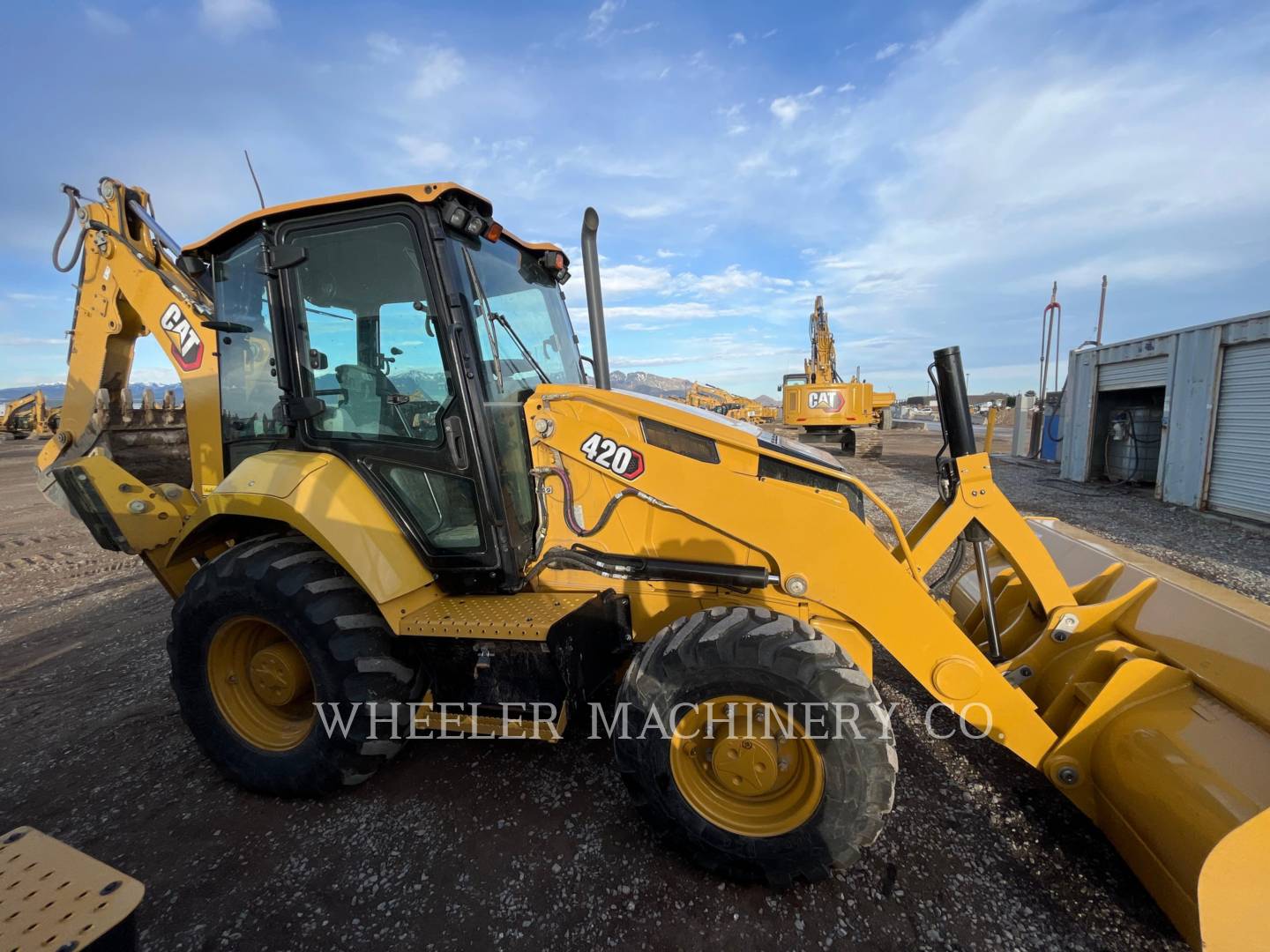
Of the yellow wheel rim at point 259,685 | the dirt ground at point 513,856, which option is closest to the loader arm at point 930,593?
the dirt ground at point 513,856

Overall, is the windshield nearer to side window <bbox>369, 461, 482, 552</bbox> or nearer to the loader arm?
the loader arm

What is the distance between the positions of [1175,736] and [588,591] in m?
2.14

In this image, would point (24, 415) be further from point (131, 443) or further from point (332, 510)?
point (332, 510)

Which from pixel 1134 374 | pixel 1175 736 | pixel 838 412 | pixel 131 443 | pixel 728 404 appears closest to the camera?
pixel 1175 736

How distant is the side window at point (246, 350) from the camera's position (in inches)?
115

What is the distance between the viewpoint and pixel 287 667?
2.86m

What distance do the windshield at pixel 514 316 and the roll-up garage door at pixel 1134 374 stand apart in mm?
10854

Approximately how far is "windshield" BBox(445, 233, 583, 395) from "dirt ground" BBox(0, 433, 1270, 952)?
1.91m

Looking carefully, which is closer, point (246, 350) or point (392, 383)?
point (392, 383)

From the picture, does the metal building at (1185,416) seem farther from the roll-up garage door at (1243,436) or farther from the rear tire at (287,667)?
the rear tire at (287,667)

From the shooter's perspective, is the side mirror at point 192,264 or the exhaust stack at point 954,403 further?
the side mirror at point 192,264

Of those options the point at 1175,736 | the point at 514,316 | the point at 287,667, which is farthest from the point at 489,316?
the point at 1175,736

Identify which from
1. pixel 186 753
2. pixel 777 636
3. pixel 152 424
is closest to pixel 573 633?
pixel 777 636

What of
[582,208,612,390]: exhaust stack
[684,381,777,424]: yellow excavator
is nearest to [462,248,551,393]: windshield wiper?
[582,208,612,390]: exhaust stack
